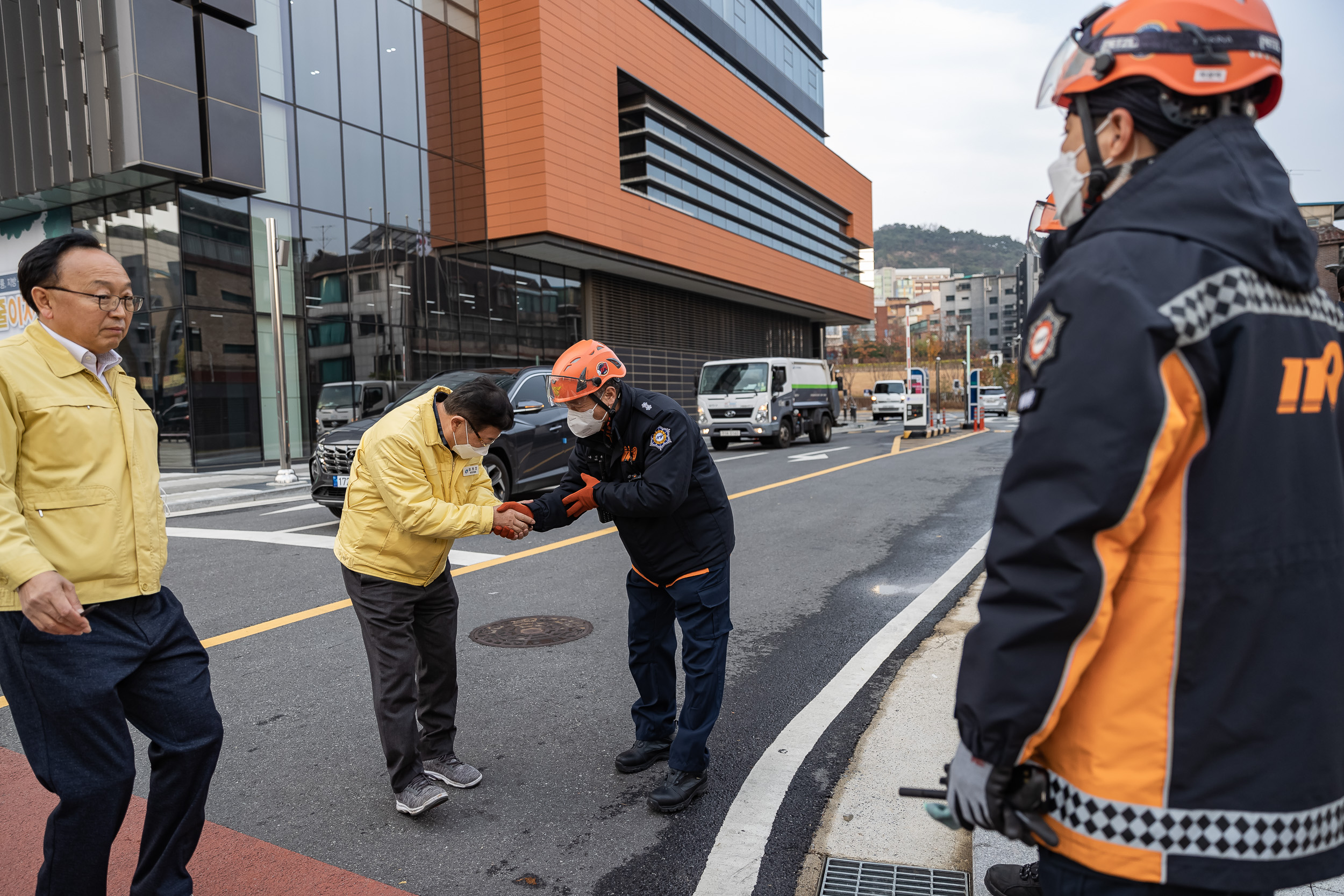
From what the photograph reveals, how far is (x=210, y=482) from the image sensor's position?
15344mm

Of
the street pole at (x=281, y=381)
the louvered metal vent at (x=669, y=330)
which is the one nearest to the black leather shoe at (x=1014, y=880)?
the street pole at (x=281, y=381)

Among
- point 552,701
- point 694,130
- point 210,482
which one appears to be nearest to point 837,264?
point 694,130

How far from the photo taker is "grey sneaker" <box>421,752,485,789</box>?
3.49 m

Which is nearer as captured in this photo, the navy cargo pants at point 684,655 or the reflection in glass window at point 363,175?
the navy cargo pants at point 684,655

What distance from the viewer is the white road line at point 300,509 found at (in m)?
11.4

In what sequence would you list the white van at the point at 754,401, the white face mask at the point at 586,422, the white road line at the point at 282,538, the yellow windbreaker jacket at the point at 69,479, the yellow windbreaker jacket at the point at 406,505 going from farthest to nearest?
the white van at the point at 754,401, the white road line at the point at 282,538, the white face mask at the point at 586,422, the yellow windbreaker jacket at the point at 406,505, the yellow windbreaker jacket at the point at 69,479

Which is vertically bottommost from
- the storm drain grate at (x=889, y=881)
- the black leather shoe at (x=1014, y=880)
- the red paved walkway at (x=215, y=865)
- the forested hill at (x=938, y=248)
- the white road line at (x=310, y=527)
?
the storm drain grate at (x=889, y=881)

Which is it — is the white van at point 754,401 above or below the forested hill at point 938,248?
below

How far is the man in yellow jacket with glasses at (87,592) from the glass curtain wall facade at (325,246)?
14359 millimetres

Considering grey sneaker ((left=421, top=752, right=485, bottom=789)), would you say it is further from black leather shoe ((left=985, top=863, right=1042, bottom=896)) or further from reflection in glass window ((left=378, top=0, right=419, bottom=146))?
reflection in glass window ((left=378, top=0, right=419, bottom=146))

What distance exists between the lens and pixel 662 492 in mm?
3271

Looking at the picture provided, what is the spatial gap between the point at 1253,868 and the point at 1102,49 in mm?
1300

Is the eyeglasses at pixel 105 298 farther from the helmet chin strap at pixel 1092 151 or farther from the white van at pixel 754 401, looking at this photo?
the white van at pixel 754 401

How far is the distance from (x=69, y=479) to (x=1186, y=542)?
252 centimetres
